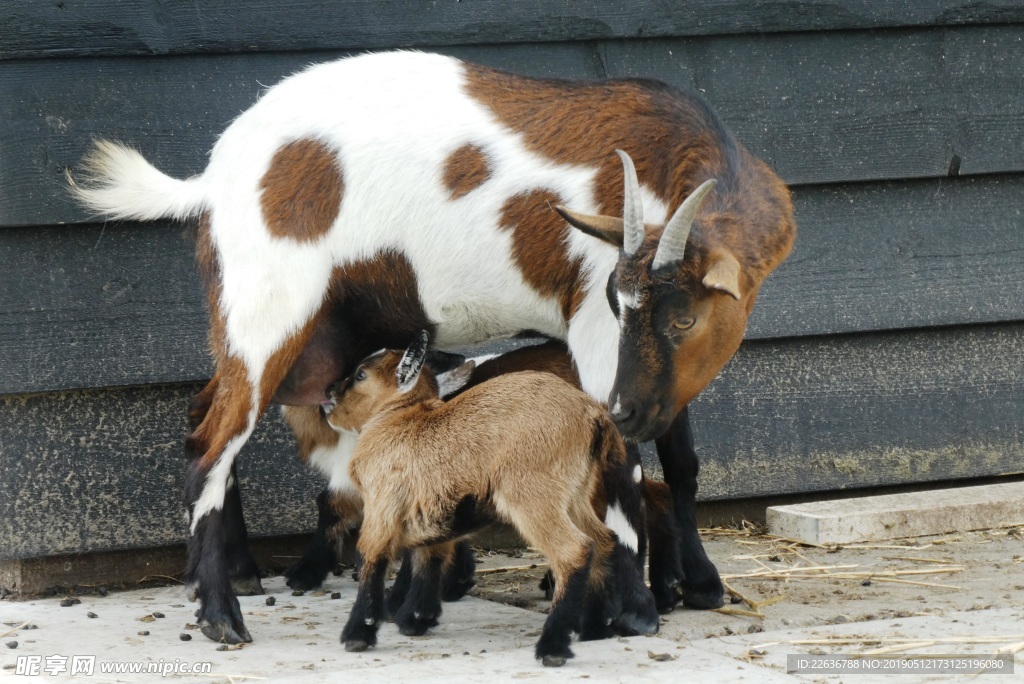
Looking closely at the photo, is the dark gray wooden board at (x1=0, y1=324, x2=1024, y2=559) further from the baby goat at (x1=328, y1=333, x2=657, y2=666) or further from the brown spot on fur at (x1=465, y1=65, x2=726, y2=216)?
the brown spot on fur at (x1=465, y1=65, x2=726, y2=216)

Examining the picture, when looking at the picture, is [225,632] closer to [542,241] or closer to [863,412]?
[542,241]

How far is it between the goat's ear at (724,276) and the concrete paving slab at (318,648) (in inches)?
38.2

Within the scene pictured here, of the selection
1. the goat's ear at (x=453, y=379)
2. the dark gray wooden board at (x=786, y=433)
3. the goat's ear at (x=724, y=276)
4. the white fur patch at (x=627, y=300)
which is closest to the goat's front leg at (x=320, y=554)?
the dark gray wooden board at (x=786, y=433)

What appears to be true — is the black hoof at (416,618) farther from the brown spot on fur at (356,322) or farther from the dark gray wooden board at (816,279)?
the dark gray wooden board at (816,279)

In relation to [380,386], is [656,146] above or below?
above

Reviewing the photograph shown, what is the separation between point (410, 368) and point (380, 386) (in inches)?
5.8

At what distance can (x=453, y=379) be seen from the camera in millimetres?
4211

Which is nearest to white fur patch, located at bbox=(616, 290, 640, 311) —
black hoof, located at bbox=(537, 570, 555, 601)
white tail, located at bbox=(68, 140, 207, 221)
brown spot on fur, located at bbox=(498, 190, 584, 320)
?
brown spot on fur, located at bbox=(498, 190, 584, 320)

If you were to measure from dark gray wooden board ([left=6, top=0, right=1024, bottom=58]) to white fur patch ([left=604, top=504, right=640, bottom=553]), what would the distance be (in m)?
1.98

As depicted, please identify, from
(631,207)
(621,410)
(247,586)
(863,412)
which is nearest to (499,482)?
(621,410)

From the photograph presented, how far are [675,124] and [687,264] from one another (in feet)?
2.03

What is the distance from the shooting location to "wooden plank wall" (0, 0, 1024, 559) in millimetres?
4613

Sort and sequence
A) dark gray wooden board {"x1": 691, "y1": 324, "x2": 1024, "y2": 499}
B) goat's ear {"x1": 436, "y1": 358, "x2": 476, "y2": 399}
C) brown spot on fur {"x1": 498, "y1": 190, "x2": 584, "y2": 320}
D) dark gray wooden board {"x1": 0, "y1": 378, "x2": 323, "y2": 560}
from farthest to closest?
dark gray wooden board {"x1": 691, "y1": 324, "x2": 1024, "y2": 499} → dark gray wooden board {"x1": 0, "y1": 378, "x2": 323, "y2": 560} → goat's ear {"x1": 436, "y1": 358, "x2": 476, "y2": 399} → brown spot on fur {"x1": 498, "y1": 190, "x2": 584, "y2": 320}

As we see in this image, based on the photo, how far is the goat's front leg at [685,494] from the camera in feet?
13.6
